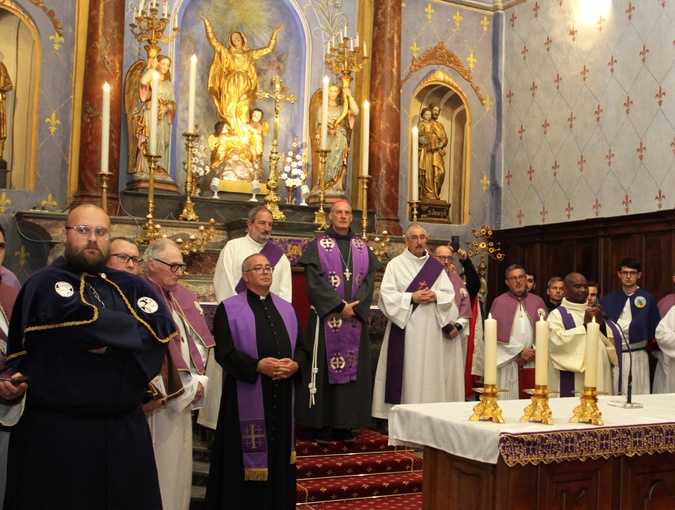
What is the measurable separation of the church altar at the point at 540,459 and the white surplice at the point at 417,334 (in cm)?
281

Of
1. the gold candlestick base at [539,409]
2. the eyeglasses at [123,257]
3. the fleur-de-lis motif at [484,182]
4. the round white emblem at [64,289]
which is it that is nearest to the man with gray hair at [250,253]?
the eyeglasses at [123,257]

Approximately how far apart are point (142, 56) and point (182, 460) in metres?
7.00

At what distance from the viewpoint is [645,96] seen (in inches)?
409

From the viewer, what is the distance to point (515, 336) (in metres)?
8.05

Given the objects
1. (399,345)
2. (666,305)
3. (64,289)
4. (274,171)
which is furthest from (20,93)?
(64,289)

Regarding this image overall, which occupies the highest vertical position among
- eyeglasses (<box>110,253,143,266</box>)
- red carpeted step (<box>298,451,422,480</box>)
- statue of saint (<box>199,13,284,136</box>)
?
statue of saint (<box>199,13,284,136</box>)

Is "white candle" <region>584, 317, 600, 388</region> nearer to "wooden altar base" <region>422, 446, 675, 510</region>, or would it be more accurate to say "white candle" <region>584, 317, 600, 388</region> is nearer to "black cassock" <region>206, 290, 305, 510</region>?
"wooden altar base" <region>422, 446, 675, 510</region>

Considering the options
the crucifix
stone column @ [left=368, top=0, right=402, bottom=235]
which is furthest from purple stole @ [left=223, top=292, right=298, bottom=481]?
stone column @ [left=368, top=0, right=402, bottom=235]

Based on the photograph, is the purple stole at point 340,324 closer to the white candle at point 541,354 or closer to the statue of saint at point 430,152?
the white candle at point 541,354

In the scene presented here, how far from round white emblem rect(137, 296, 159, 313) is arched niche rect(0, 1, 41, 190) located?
7.26m

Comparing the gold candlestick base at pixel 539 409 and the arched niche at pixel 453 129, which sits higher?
the arched niche at pixel 453 129

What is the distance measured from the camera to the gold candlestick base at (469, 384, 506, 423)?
14.2 ft

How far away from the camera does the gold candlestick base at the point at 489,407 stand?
432 centimetres

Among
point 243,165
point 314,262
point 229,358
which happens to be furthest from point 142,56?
point 229,358
